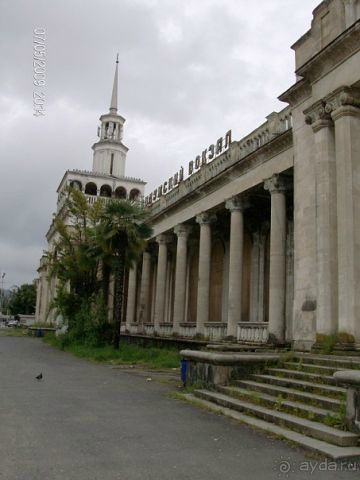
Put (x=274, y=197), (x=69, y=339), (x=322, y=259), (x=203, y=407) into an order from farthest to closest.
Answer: (x=69, y=339)
(x=274, y=197)
(x=322, y=259)
(x=203, y=407)

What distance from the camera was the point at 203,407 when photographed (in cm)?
1034

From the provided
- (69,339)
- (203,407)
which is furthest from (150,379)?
(69,339)

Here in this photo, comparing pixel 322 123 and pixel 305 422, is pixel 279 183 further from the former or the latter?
pixel 305 422

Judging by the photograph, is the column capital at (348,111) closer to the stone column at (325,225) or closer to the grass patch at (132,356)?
the stone column at (325,225)

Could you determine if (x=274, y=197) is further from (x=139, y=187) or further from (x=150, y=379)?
(x=139, y=187)

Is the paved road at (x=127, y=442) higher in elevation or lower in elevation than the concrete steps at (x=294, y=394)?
lower

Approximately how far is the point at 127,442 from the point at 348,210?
343 inches

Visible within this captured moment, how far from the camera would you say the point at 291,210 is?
22.5 meters

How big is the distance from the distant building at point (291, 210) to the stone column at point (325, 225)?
1.1 inches

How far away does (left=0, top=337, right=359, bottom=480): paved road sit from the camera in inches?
230

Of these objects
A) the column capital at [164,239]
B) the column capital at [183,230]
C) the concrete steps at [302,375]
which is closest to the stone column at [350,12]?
the concrete steps at [302,375]

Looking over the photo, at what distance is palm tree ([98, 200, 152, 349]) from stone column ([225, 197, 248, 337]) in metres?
5.98

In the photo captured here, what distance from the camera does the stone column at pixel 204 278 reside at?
80.8 ft

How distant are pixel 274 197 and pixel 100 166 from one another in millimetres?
45306
